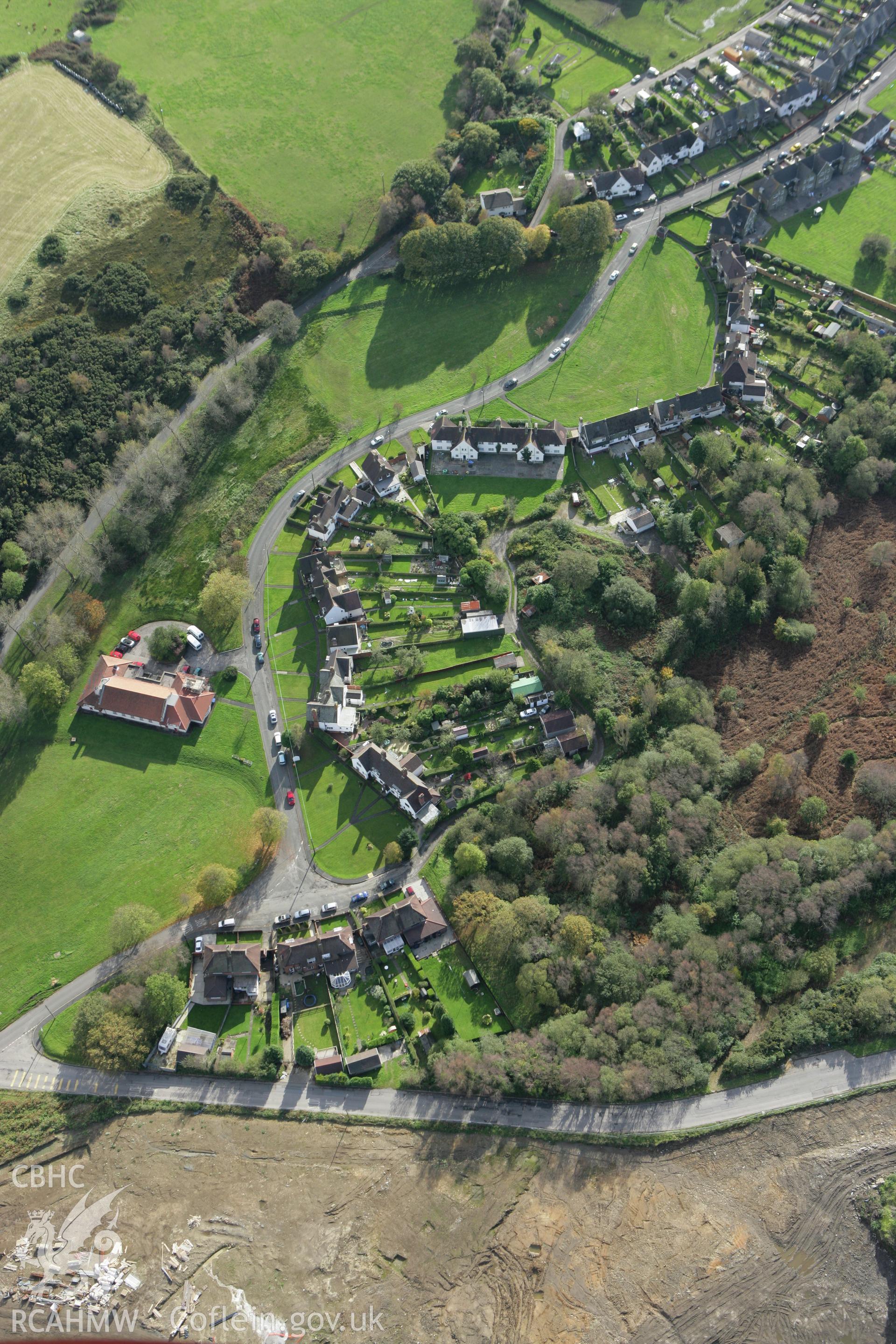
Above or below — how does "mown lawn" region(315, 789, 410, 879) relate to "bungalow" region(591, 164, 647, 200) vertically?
below

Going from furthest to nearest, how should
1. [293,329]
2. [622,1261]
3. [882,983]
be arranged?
[293,329], [882,983], [622,1261]

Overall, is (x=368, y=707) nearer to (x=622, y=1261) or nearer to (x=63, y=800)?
(x=63, y=800)

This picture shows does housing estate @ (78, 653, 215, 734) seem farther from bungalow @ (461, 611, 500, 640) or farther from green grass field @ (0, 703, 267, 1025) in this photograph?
bungalow @ (461, 611, 500, 640)

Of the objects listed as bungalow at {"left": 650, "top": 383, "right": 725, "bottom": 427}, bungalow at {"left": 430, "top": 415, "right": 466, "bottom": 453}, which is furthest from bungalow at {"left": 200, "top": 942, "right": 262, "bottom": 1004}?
bungalow at {"left": 650, "top": 383, "right": 725, "bottom": 427}

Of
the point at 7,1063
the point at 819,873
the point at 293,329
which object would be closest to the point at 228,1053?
the point at 7,1063

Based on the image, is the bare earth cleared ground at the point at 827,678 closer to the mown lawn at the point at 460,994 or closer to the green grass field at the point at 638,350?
the green grass field at the point at 638,350

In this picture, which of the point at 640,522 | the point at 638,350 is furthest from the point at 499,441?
the point at 638,350

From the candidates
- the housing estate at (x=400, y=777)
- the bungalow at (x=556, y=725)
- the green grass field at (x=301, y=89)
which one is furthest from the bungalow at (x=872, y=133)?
the housing estate at (x=400, y=777)
